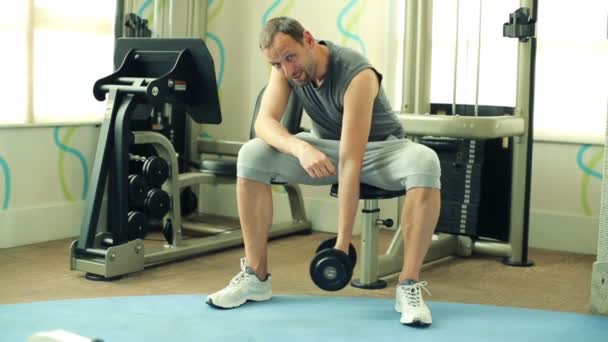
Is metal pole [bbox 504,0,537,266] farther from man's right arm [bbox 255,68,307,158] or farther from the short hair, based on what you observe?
the short hair

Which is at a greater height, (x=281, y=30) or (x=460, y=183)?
(x=281, y=30)

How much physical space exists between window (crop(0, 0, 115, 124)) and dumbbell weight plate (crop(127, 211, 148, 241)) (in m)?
1.04

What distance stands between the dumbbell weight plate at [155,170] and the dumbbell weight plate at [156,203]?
4 cm

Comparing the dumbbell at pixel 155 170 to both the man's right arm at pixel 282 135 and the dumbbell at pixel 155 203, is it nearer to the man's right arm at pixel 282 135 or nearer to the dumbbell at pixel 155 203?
the dumbbell at pixel 155 203

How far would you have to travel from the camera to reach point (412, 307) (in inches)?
115

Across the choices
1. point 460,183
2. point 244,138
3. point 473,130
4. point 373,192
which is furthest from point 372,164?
point 244,138

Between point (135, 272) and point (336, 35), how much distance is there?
6.40ft

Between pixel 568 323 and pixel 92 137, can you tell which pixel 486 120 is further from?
pixel 92 137

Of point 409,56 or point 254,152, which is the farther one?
point 409,56

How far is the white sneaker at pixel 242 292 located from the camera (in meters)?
3.10

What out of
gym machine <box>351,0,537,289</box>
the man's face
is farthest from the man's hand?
gym machine <box>351,0,537,289</box>

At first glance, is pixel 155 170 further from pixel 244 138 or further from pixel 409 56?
pixel 244 138

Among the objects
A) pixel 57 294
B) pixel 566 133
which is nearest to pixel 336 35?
pixel 566 133

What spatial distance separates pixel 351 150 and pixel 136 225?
128 cm
